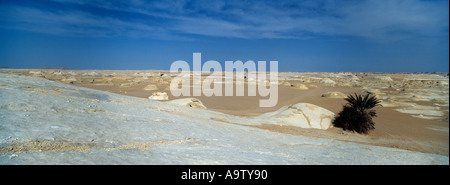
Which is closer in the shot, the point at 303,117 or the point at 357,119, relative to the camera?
the point at 357,119

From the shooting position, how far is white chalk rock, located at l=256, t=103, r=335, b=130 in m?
10.3

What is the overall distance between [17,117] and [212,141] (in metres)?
3.59

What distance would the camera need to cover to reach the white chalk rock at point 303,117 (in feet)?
33.7

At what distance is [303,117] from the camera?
35.8 ft

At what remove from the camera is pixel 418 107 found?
700 inches

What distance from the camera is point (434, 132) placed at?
11.1m
